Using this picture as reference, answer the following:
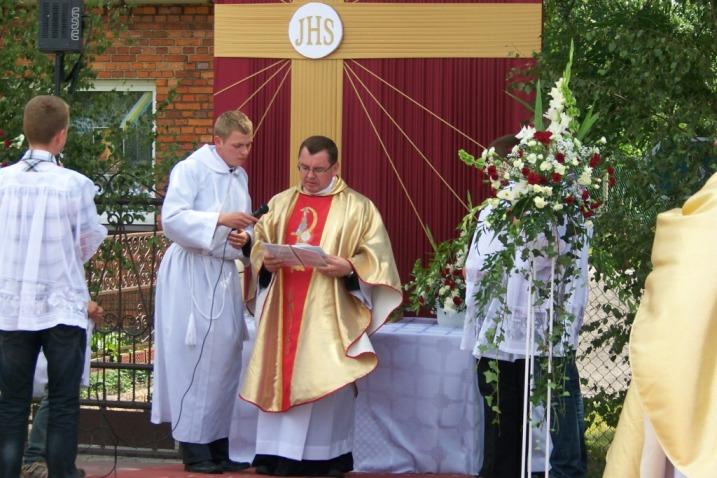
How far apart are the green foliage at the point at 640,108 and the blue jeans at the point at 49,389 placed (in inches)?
103

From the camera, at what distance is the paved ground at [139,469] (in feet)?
21.5

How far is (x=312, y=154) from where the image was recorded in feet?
21.2

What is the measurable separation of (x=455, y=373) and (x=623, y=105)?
1.71 metres

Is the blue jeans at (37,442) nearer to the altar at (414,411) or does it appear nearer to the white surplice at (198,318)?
the white surplice at (198,318)

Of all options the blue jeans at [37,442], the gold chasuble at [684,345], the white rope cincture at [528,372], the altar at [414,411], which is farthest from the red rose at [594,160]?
the blue jeans at [37,442]

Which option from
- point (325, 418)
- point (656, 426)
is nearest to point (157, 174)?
point (325, 418)

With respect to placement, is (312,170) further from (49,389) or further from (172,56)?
(172,56)

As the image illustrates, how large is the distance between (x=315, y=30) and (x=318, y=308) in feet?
6.18

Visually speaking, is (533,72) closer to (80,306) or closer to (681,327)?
(80,306)

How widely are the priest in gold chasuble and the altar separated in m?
0.27

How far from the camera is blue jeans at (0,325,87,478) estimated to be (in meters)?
5.31

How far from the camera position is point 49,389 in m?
5.37

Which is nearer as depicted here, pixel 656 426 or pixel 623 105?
pixel 656 426

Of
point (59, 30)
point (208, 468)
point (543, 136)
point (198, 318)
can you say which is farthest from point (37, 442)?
point (543, 136)
